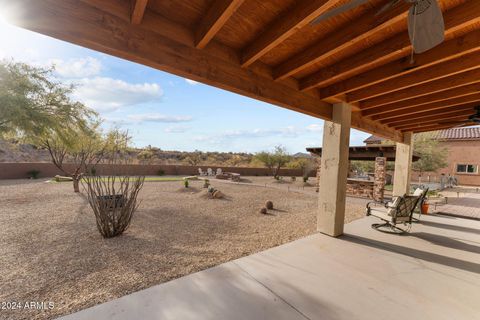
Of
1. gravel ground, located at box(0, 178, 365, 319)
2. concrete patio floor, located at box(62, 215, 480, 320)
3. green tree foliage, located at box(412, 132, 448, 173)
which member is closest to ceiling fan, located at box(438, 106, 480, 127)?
concrete patio floor, located at box(62, 215, 480, 320)

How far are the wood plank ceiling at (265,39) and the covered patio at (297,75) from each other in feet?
0.04

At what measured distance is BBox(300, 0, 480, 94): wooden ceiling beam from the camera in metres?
1.98

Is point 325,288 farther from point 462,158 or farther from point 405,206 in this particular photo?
point 462,158

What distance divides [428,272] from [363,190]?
8716 millimetres

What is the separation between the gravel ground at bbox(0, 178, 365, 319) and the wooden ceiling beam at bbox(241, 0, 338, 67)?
308cm

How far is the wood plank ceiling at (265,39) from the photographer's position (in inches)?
75.3

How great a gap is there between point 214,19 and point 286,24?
28.8 inches

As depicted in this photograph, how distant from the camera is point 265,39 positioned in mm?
2436

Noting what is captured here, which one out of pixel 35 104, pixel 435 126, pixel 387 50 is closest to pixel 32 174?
pixel 35 104

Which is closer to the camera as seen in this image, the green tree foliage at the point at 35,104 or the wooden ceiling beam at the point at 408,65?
the wooden ceiling beam at the point at 408,65

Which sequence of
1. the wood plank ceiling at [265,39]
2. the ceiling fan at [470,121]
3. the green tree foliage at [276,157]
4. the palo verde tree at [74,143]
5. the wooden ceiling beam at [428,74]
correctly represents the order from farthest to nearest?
the green tree foliage at [276,157] < the palo verde tree at [74,143] < the ceiling fan at [470,121] < the wooden ceiling beam at [428,74] < the wood plank ceiling at [265,39]

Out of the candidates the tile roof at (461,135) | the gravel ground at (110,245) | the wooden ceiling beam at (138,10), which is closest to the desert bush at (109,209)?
the gravel ground at (110,245)

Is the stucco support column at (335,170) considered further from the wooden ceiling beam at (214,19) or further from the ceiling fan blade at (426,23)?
the wooden ceiling beam at (214,19)

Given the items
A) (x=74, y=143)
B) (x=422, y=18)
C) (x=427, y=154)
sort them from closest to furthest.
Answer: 1. (x=422, y=18)
2. (x=74, y=143)
3. (x=427, y=154)
